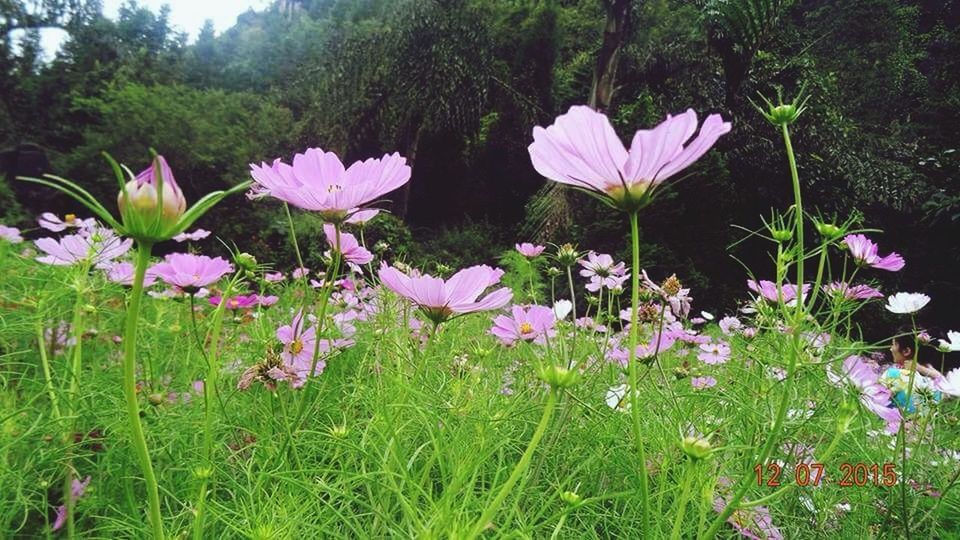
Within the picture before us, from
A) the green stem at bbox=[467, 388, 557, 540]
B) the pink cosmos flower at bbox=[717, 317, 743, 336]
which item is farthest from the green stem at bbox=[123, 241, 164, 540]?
the pink cosmos flower at bbox=[717, 317, 743, 336]

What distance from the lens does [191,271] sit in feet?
1.60

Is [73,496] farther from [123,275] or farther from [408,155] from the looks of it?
[408,155]

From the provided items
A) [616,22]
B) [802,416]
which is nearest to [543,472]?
[802,416]

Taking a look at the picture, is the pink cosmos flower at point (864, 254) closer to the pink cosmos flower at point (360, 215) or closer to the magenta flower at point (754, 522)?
the magenta flower at point (754, 522)

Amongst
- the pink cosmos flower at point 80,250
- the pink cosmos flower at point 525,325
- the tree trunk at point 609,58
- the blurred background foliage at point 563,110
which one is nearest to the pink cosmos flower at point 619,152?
the pink cosmos flower at point 525,325

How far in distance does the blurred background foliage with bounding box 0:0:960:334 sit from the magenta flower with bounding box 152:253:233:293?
3455 millimetres

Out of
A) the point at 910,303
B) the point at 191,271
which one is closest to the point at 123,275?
the point at 191,271

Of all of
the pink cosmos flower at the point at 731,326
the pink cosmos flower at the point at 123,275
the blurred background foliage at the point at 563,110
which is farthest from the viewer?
the blurred background foliage at the point at 563,110

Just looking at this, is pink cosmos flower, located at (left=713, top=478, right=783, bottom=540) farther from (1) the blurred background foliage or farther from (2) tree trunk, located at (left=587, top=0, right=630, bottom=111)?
(2) tree trunk, located at (left=587, top=0, right=630, bottom=111)

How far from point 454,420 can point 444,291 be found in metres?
0.16

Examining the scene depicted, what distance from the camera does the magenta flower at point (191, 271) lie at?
0.47 meters
